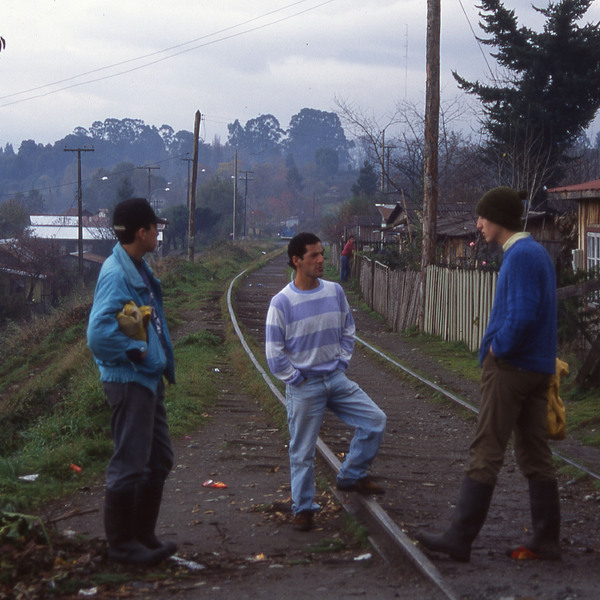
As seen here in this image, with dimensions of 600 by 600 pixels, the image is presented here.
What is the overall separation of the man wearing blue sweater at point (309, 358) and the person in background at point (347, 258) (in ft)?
93.1

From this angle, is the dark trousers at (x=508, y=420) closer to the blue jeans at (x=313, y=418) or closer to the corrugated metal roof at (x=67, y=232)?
the blue jeans at (x=313, y=418)

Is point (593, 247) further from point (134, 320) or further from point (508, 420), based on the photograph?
point (134, 320)

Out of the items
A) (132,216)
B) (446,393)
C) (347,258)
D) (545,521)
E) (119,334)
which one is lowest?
(446,393)

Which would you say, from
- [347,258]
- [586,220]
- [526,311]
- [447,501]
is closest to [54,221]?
[347,258]

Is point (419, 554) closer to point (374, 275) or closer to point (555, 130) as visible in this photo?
point (374, 275)

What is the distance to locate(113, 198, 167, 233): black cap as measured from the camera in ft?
15.2

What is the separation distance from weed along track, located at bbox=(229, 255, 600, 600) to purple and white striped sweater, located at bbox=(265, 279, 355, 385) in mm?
984

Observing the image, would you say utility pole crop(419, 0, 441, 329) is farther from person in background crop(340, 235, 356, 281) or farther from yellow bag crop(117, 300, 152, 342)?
person in background crop(340, 235, 356, 281)

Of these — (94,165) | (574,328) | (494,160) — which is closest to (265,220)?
(94,165)

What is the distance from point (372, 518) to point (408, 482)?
5.05ft

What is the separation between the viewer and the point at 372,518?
5.28 metres

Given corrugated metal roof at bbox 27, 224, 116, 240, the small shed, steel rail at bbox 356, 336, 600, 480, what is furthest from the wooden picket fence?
corrugated metal roof at bbox 27, 224, 116, 240

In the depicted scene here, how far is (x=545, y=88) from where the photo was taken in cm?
3158

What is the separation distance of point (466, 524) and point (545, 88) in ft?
97.3
